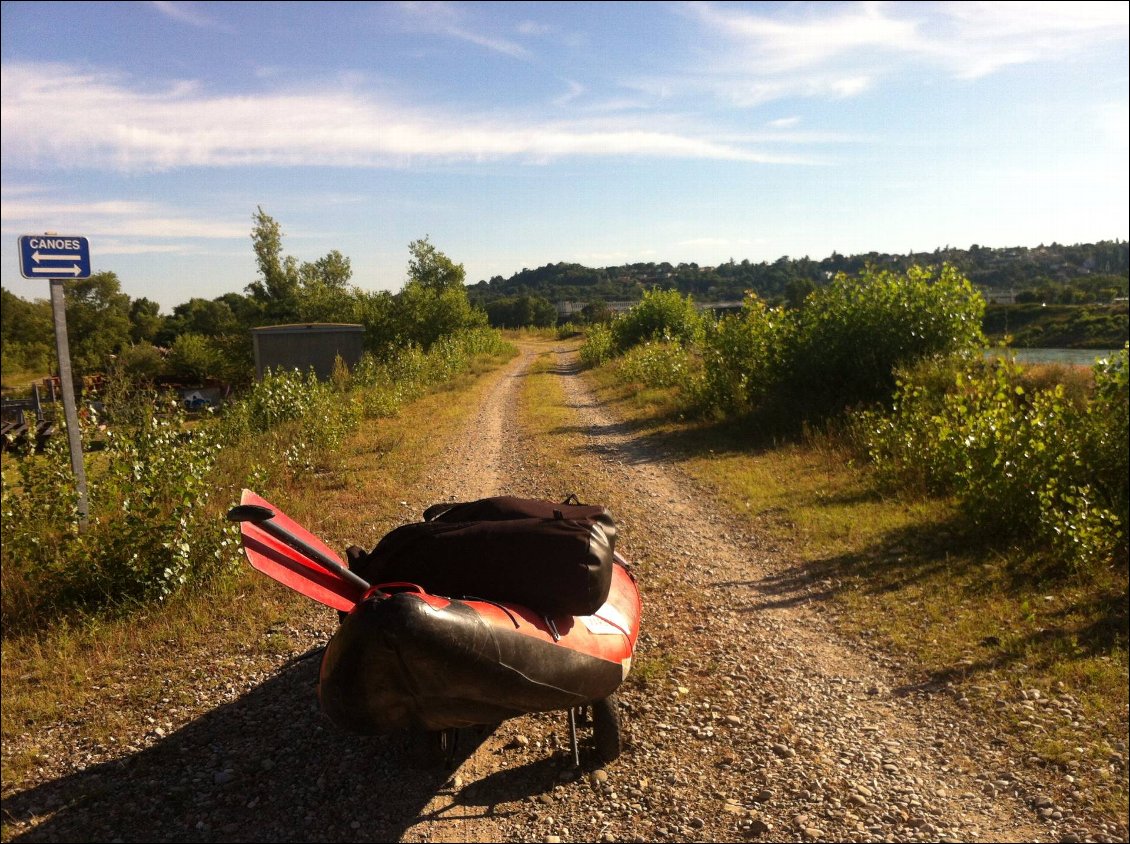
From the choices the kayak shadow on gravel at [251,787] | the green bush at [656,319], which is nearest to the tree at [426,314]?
the green bush at [656,319]

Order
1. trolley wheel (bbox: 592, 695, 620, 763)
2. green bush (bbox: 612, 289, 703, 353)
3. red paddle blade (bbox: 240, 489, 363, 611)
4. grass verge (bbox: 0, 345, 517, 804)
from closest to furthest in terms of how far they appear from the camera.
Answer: red paddle blade (bbox: 240, 489, 363, 611) < trolley wheel (bbox: 592, 695, 620, 763) < grass verge (bbox: 0, 345, 517, 804) < green bush (bbox: 612, 289, 703, 353)

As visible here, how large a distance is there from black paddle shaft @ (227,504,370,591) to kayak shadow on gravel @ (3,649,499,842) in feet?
3.56

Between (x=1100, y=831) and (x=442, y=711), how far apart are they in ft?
9.76

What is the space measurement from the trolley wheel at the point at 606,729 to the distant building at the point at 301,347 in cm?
2616

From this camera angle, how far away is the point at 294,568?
3.45 m

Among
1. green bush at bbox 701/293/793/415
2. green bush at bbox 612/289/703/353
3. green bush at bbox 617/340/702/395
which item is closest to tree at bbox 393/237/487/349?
green bush at bbox 612/289/703/353

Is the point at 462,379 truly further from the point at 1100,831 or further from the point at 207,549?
the point at 1100,831

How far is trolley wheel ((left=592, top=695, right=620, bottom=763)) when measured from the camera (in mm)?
4180

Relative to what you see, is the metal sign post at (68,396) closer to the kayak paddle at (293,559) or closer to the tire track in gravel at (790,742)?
the kayak paddle at (293,559)

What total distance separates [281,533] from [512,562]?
1.04 m

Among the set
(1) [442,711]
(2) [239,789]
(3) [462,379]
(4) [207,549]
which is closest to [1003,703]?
(1) [442,711]

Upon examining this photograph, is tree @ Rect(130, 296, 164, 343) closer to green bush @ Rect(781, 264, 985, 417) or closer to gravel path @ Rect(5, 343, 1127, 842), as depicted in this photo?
green bush @ Rect(781, 264, 985, 417)

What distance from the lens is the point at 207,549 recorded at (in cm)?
653

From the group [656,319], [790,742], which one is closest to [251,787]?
[790,742]
